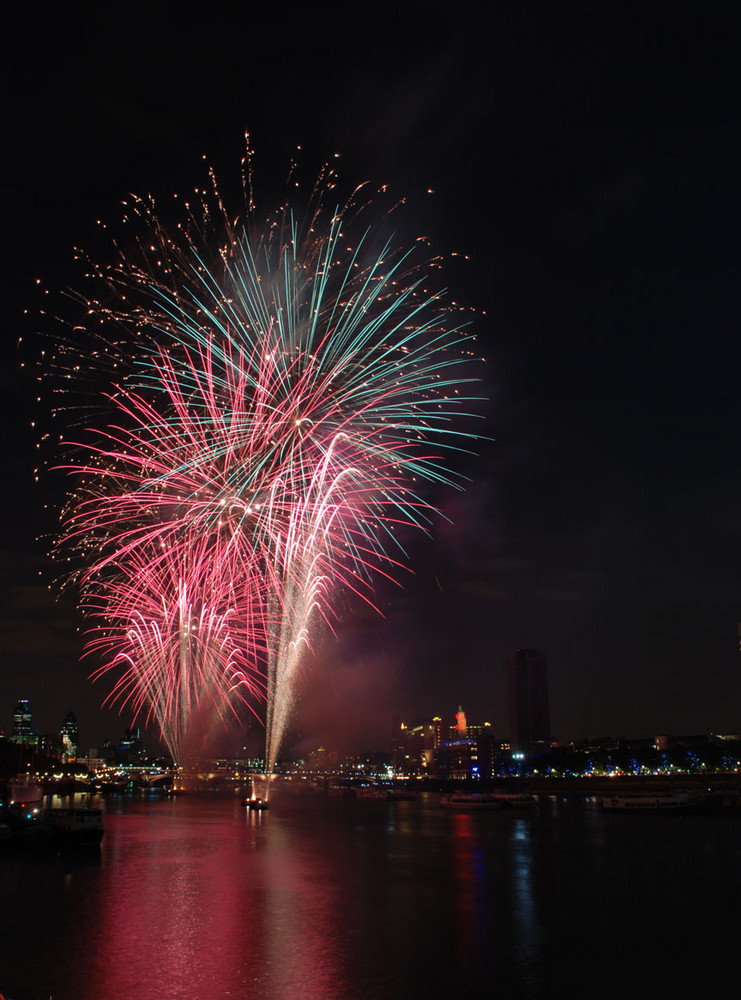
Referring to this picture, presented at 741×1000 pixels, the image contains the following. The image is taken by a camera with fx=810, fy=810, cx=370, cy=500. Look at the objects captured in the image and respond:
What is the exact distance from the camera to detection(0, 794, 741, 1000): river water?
16.4 meters

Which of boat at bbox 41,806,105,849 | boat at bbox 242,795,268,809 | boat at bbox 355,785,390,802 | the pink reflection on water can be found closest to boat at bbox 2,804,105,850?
boat at bbox 41,806,105,849

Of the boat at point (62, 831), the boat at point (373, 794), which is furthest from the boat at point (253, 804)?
the boat at point (62, 831)

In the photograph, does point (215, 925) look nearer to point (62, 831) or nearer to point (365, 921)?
point (365, 921)

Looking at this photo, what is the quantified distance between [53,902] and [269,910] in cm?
673

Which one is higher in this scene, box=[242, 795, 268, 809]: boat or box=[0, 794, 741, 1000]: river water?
box=[0, 794, 741, 1000]: river water

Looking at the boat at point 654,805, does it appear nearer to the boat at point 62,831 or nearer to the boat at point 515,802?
the boat at point 515,802

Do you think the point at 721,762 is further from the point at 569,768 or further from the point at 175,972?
the point at 175,972

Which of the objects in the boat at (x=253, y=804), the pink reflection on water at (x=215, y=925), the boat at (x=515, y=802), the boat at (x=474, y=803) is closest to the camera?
the pink reflection on water at (x=215, y=925)

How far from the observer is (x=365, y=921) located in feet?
72.4

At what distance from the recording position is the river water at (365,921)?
16.4 metres

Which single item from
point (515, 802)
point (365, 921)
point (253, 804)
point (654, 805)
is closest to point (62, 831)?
point (365, 921)

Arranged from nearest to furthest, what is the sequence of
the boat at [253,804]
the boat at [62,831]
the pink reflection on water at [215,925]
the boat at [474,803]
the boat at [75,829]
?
the pink reflection on water at [215,925] < the boat at [75,829] < the boat at [62,831] < the boat at [253,804] < the boat at [474,803]

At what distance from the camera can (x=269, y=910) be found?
23328mm

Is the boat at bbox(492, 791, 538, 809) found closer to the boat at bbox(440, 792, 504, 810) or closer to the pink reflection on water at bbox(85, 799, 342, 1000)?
the boat at bbox(440, 792, 504, 810)
